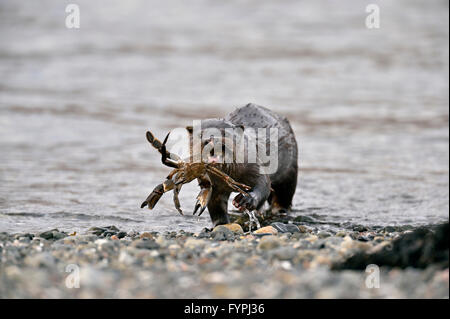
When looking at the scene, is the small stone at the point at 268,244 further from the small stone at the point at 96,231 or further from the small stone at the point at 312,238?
the small stone at the point at 96,231

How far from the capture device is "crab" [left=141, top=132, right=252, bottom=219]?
511 centimetres

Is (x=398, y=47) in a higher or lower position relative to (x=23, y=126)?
higher

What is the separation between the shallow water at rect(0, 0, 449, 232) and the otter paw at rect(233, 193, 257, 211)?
1.14 metres

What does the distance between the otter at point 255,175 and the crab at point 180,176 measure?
0.08 metres

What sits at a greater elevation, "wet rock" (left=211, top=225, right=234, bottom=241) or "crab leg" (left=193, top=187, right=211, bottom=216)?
"crab leg" (left=193, top=187, right=211, bottom=216)

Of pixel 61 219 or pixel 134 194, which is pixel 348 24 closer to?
pixel 134 194

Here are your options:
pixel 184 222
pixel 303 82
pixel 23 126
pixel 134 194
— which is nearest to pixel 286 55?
pixel 303 82

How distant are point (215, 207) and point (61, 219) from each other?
163 cm

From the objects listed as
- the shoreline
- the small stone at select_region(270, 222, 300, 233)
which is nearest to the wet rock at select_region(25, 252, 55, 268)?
the shoreline

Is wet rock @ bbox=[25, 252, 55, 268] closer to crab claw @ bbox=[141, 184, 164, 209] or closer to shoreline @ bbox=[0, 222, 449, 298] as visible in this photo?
shoreline @ bbox=[0, 222, 449, 298]

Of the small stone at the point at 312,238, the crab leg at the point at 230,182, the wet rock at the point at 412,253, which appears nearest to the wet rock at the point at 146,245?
the crab leg at the point at 230,182

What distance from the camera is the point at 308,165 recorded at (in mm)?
9828

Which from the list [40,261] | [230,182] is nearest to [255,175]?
[230,182]

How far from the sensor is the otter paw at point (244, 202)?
5391 millimetres
